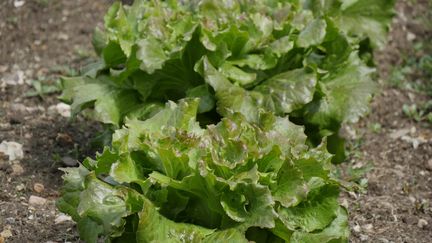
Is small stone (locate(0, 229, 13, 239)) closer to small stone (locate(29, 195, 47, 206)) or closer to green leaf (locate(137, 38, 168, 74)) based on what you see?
small stone (locate(29, 195, 47, 206))

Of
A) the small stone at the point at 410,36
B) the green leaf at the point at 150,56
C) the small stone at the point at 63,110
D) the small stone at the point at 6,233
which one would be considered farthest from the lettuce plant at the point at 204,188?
the small stone at the point at 410,36

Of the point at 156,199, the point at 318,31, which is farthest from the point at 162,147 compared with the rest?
the point at 318,31

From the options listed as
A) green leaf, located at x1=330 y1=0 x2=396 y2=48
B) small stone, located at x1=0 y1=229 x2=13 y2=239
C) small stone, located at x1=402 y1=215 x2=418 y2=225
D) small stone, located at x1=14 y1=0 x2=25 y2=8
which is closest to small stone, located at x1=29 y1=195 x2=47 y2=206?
small stone, located at x1=0 y1=229 x2=13 y2=239

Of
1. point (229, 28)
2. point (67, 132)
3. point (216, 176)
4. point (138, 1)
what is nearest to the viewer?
point (216, 176)

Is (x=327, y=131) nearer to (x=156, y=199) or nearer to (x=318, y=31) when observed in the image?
(x=318, y=31)

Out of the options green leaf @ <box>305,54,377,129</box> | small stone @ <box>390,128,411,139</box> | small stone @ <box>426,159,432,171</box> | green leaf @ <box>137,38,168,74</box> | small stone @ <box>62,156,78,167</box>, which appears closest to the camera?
green leaf @ <box>137,38,168,74</box>

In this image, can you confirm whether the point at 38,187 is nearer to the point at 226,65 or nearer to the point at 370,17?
the point at 226,65
